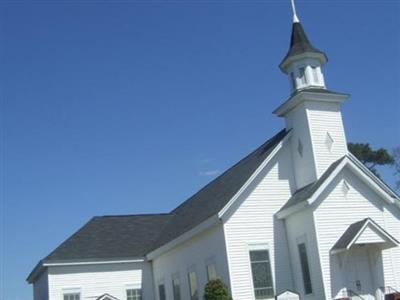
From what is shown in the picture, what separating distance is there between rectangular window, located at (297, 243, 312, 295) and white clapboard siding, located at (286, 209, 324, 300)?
165mm

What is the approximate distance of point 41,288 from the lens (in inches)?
1421

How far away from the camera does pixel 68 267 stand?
110 ft

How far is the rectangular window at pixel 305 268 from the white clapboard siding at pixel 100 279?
11.4 m

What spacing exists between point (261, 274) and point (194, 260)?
4.30 metres

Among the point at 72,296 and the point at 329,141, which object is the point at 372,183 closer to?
the point at 329,141

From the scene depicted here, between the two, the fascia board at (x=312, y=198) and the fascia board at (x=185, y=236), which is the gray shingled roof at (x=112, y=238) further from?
the fascia board at (x=312, y=198)

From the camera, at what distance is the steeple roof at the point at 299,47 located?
30.1 metres

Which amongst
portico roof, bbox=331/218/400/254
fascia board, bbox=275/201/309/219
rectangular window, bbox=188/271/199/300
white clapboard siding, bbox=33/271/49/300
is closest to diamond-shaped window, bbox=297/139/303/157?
fascia board, bbox=275/201/309/219

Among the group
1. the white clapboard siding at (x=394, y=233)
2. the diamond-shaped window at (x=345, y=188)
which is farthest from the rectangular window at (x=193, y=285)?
the white clapboard siding at (x=394, y=233)

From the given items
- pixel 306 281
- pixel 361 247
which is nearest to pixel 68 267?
pixel 306 281

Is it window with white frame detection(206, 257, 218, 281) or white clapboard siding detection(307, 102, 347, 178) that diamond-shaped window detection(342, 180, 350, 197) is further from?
window with white frame detection(206, 257, 218, 281)

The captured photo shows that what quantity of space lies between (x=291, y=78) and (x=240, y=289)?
10.3 meters

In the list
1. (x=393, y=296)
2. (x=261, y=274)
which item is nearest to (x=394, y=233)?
(x=393, y=296)

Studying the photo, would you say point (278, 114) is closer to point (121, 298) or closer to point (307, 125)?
point (307, 125)
